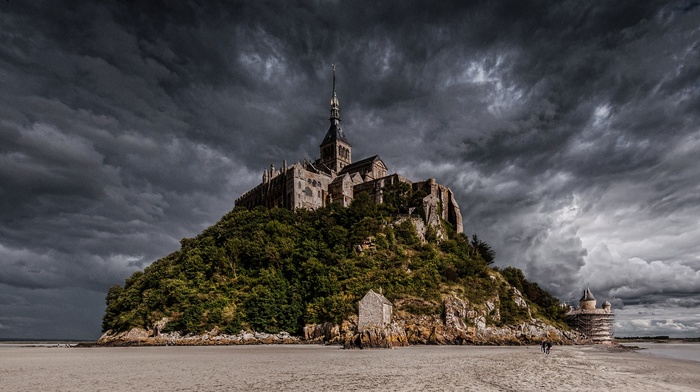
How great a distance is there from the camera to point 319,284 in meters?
53.6

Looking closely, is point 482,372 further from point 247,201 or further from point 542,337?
point 247,201

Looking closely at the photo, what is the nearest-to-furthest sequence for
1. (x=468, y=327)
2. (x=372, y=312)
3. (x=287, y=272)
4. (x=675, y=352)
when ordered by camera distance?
(x=372, y=312) < (x=675, y=352) < (x=468, y=327) < (x=287, y=272)

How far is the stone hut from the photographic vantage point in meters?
76.2

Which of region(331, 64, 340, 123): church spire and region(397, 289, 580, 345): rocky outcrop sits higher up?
region(331, 64, 340, 123): church spire

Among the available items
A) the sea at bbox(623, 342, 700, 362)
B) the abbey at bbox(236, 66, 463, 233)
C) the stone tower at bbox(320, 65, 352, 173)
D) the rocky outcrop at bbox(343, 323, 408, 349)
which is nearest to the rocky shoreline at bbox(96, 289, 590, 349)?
the rocky outcrop at bbox(343, 323, 408, 349)

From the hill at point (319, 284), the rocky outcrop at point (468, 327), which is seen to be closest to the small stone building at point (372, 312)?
the hill at point (319, 284)

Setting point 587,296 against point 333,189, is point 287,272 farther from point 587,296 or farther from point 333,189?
point 587,296

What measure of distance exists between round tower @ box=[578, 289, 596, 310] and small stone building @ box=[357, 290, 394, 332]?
5370 cm

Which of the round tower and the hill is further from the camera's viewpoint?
the round tower

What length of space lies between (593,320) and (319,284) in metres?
53.3

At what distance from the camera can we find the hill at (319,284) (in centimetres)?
5112

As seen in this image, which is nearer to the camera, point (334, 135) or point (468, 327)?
point (468, 327)

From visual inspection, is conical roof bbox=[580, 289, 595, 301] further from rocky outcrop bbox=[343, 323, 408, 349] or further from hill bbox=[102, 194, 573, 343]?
rocky outcrop bbox=[343, 323, 408, 349]

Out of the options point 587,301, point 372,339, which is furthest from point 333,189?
point 587,301
